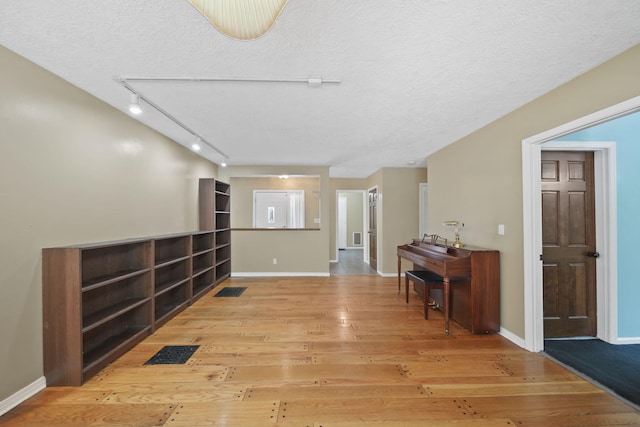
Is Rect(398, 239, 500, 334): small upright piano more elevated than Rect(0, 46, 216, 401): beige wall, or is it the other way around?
Rect(0, 46, 216, 401): beige wall

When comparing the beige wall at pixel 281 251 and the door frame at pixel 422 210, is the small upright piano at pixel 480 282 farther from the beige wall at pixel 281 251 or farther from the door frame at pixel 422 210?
the beige wall at pixel 281 251

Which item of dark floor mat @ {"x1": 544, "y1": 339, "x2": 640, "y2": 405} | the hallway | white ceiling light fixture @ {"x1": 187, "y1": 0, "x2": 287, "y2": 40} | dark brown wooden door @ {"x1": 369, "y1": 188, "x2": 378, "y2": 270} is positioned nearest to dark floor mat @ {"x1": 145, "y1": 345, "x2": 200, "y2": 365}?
white ceiling light fixture @ {"x1": 187, "y1": 0, "x2": 287, "y2": 40}

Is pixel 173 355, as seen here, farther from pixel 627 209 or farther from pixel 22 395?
pixel 627 209

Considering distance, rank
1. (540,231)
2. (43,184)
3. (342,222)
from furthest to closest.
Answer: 1. (342,222)
2. (540,231)
3. (43,184)

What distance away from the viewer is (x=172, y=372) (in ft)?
6.98

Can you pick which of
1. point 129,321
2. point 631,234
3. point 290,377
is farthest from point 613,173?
point 129,321

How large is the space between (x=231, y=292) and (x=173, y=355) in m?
2.00

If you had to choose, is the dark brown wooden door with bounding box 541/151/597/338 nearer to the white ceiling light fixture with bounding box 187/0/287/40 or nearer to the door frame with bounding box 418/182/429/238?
the door frame with bounding box 418/182/429/238

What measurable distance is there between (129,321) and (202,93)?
2516 millimetres

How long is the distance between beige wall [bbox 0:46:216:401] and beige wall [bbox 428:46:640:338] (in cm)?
405

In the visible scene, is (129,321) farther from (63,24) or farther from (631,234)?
(631,234)

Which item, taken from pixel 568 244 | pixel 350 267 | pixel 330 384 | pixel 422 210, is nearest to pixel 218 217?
pixel 350 267

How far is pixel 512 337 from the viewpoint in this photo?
104 inches

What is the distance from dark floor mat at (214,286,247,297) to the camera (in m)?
4.22
